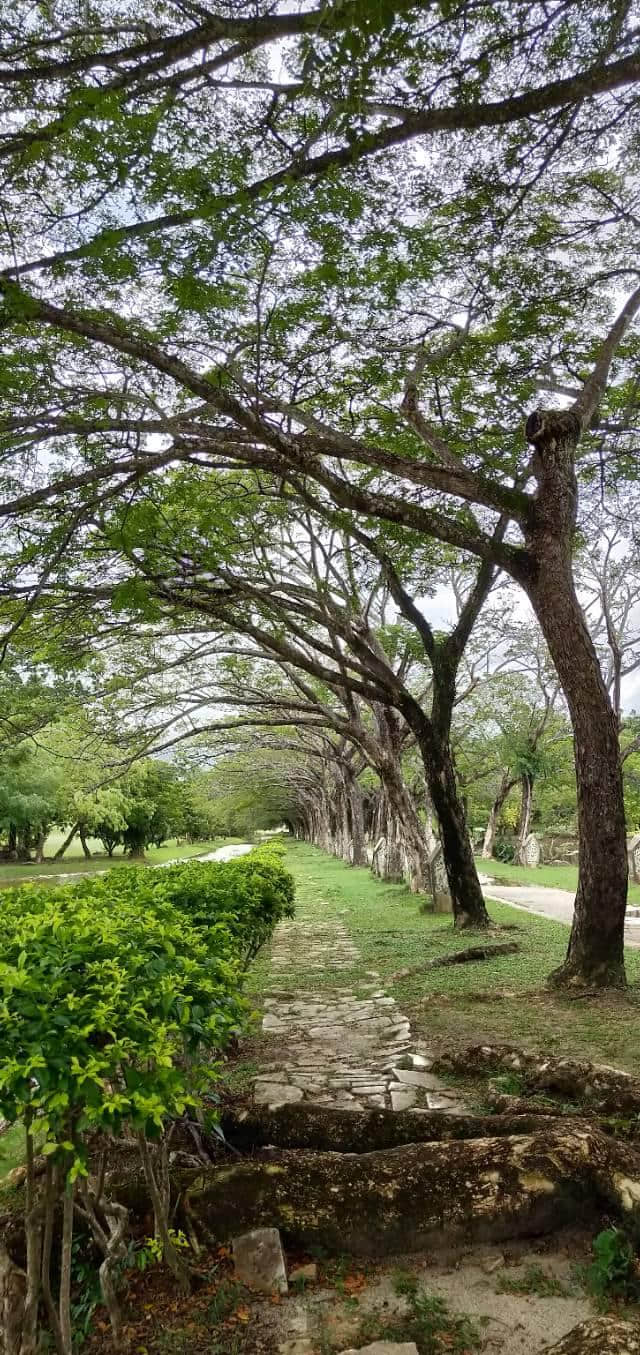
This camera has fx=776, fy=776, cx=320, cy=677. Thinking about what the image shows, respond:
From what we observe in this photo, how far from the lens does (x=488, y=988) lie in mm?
7805

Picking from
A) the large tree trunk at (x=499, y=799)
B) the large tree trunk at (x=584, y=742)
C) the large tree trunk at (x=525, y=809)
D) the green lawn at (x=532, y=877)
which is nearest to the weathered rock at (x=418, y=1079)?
the large tree trunk at (x=584, y=742)

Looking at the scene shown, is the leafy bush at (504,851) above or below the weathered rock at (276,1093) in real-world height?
above

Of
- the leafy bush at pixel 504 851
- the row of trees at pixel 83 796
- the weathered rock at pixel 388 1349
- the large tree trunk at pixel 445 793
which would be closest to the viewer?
the weathered rock at pixel 388 1349

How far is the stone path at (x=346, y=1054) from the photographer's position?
188 inches

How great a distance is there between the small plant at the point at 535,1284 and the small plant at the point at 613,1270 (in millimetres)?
105

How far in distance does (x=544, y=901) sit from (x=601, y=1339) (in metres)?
17.2

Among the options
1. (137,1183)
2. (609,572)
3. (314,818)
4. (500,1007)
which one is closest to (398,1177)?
(137,1183)

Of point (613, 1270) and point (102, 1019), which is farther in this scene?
point (613, 1270)

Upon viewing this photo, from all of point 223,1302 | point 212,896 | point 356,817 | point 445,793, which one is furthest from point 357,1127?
point 356,817

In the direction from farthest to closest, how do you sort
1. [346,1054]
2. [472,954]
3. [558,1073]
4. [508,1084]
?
[472,954], [346,1054], [508,1084], [558,1073]

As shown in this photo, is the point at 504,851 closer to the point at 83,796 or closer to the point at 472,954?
the point at 83,796

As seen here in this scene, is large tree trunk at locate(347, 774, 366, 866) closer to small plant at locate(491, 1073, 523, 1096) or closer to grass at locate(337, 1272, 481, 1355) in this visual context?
small plant at locate(491, 1073, 523, 1096)

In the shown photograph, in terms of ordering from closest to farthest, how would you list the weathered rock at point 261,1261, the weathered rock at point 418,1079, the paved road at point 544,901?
the weathered rock at point 261,1261, the weathered rock at point 418,1079, the paved road at point 544,901

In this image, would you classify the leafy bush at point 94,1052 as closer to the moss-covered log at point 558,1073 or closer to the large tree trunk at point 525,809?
the moss-covered log at point 558,1073
